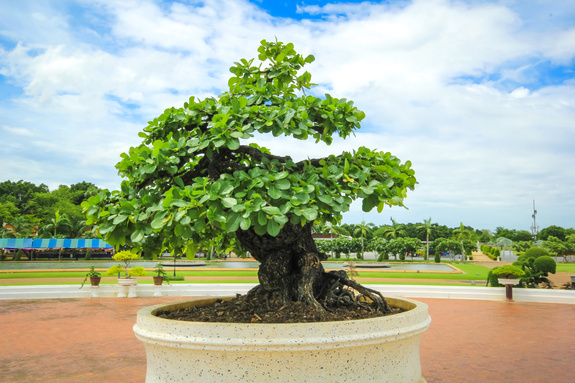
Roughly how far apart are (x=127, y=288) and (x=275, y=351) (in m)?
12.5

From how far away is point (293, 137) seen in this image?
3236 millimetres

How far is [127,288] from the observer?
1403cm

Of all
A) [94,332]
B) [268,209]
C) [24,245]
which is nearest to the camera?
[268,209]

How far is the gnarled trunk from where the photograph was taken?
386 centimetres

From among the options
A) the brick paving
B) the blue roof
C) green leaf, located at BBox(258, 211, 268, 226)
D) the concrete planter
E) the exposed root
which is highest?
green leaf, located at BBox(258, 211, 268, 226)

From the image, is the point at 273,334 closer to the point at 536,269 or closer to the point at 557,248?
the point at 536,269

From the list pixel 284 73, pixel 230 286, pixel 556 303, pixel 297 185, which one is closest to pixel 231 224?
pixel 297 185

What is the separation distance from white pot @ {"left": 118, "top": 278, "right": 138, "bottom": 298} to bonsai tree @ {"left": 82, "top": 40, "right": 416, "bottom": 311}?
1045cm

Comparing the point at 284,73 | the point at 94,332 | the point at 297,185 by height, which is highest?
the point at 284,73

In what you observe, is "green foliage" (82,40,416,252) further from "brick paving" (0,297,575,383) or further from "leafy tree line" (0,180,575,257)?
"leafy tree line" (0,180,575,257)

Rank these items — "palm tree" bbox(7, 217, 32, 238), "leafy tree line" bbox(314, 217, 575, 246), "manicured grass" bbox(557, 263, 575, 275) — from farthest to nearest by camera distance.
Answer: "leafy tree line" bbox(314, 217, 575, 246) < "palm tree" bbox(7, 217, 32, 238) < "manicured grass" bbox(557, 263, 575, 275)

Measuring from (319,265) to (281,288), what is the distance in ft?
1.39

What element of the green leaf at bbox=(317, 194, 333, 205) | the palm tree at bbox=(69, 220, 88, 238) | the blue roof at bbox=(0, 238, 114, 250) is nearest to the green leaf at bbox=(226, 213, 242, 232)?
the green leaf at bbox=(317, 194, 333, 205)

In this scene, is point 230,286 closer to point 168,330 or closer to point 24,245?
point 168,330
